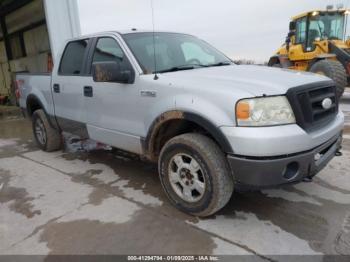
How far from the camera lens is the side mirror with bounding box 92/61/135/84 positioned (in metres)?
3.18

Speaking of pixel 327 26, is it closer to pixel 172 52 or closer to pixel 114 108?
pixel 172 52

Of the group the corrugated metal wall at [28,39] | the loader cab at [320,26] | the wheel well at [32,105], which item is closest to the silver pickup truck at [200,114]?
the wheel well at [32,105]

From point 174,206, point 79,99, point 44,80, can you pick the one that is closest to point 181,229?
point 174,206

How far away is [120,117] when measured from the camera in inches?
141

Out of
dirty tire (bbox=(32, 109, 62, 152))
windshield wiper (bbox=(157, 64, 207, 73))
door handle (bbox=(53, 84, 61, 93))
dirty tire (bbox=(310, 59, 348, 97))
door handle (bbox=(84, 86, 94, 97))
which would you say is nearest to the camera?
windshield wiper (bbox=(157, 64, 207, 73))

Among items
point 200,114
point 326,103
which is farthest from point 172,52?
point 326,103

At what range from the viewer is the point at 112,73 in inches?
126

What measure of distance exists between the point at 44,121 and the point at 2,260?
10.2 ft

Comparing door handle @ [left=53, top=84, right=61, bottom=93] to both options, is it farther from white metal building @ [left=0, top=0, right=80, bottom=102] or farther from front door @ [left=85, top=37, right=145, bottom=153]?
white metal building @ [left=0, top=0, right=80, bottom=102]

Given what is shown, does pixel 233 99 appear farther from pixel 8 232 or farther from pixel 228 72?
pixel 8 232

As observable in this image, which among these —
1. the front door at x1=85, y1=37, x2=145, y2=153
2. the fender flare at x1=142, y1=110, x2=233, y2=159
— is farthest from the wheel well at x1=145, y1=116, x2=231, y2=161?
the front door at x1=85, y1=37, x2=145, y2=153

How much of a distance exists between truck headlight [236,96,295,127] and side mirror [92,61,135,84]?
4.41 ft

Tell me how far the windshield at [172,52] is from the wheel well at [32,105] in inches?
102

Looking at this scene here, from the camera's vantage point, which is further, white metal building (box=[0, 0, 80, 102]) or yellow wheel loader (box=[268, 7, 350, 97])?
white metal building (box=[0, 0, 80, 102])
